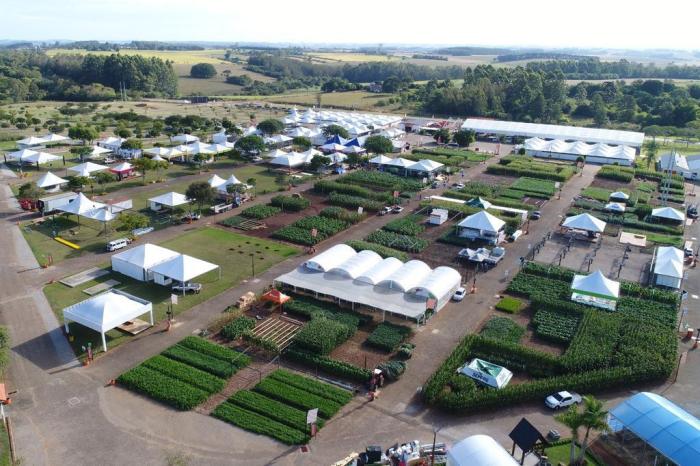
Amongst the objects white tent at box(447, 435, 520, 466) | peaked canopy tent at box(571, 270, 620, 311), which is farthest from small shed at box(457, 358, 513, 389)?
peaked canopy tent at box(571, 270, 620, 311)

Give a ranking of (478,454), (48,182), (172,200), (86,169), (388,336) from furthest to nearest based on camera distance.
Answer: (86,169), (48,182), (172,200), (388,336), (478,454)

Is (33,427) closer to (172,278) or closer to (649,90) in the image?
(172,278)

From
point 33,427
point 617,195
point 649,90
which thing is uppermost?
point 649,90

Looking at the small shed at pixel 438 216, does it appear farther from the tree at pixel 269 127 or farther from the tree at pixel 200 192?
the tree at pixel 269 127

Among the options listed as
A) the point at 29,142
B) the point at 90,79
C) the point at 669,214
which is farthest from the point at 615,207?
the point at 90,79

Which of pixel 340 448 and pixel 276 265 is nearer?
pixel 340 448

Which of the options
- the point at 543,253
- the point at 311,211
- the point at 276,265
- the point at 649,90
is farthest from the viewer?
the point at 649,90

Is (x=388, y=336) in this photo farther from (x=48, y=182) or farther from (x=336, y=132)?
(x=336, y=132)

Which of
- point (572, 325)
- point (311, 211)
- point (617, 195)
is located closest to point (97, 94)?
point (311, 211)
